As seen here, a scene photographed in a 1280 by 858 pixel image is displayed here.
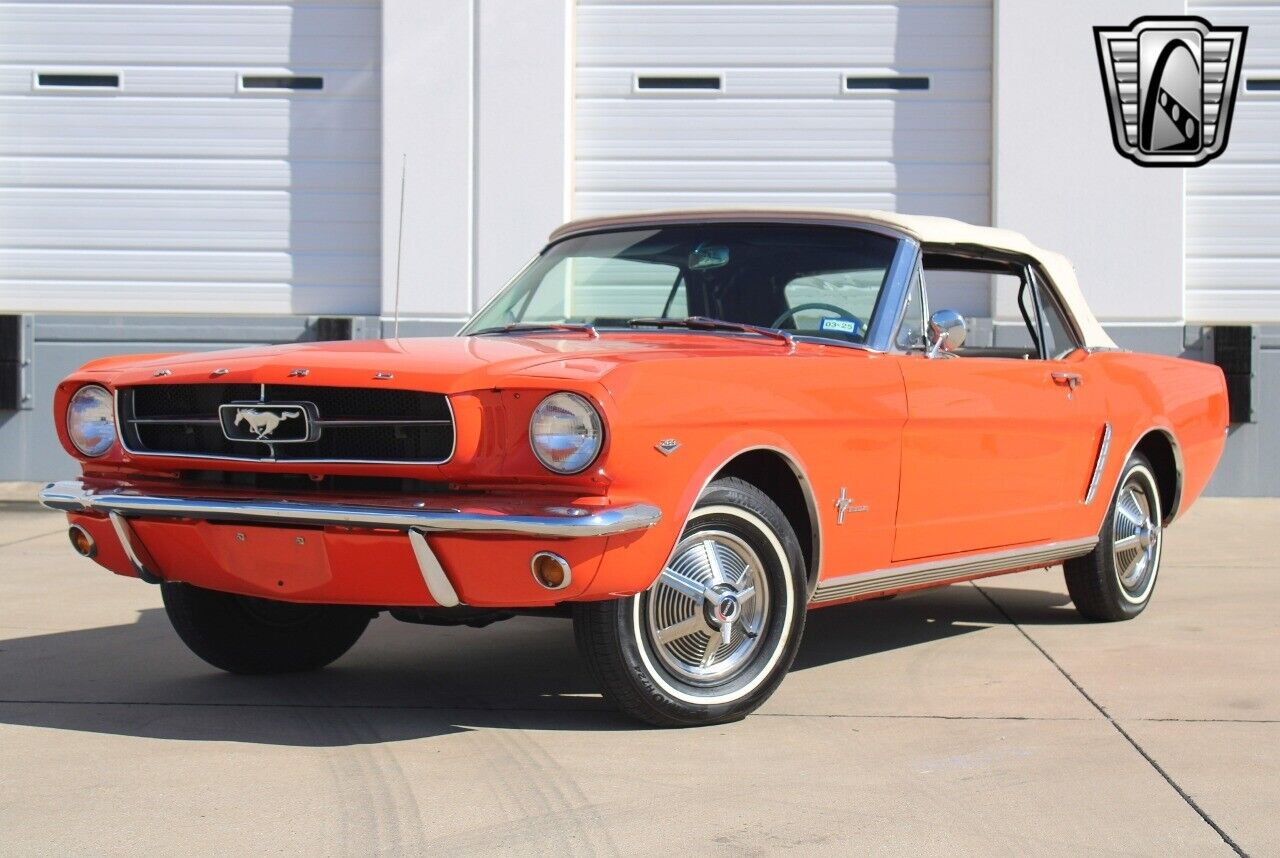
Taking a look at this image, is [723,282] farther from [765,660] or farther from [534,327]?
[765,660]

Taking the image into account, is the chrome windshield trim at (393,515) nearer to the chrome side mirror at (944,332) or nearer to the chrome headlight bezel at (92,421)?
the chrome headlight bezel at (92,421)

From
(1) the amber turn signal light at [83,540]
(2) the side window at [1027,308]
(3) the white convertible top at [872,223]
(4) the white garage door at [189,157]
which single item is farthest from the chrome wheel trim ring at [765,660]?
(4) the white garage door at [189,157]

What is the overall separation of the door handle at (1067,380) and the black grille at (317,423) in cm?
266

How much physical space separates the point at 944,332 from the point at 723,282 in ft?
Result: 2.37

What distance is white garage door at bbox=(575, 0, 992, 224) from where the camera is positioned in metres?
12.2

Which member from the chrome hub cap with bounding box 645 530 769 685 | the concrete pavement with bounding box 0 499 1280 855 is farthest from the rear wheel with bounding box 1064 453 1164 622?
the chrome hub cap with bounding box 645 530 769 685

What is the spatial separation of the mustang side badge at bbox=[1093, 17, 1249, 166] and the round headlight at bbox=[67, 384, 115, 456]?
8.84 meters

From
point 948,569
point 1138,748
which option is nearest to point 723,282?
point 948,569

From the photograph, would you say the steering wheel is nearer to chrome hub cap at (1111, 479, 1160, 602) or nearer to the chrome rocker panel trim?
the chrome rocker panel trim

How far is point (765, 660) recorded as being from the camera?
4504 millimetres

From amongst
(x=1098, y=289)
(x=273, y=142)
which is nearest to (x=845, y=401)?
(x=1098, y=289)

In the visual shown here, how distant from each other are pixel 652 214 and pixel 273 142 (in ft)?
24.6

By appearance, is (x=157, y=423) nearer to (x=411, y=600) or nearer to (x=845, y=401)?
(x=411, y=600)

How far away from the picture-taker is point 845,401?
187 inches
